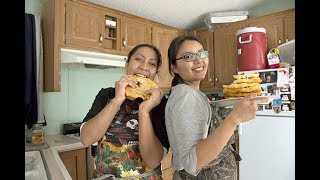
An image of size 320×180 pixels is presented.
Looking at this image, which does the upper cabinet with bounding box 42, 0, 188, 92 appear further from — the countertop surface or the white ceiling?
the countertop surface

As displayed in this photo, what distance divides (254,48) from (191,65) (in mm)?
1574

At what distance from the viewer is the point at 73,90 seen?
2092 millimetres

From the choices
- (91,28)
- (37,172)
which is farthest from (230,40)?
(37,172)

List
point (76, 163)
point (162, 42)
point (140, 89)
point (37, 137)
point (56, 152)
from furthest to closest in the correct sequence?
point (162, 42) < point (76, 163) < point (37, 137) < point (56, 152) < point (140, 89)

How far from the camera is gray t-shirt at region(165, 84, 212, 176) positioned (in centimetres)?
53

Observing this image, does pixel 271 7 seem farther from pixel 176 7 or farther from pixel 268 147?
pixel 268 147

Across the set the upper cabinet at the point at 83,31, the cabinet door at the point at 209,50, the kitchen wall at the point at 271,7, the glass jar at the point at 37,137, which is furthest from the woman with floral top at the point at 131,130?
the kitchen wall at the point at 271,7

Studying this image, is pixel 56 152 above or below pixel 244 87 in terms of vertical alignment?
below

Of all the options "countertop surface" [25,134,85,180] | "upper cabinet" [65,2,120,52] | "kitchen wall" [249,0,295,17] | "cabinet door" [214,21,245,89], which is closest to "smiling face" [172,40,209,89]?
"countertop surface" [25,134,85,180]

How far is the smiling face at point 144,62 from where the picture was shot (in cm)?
74

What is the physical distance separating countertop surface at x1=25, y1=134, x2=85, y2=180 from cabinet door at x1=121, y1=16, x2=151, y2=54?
997 millimetres

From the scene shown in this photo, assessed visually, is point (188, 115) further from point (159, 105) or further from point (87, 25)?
point (87, 25)

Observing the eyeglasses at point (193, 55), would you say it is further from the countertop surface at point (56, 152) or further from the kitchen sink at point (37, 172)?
the kitchen sink at point (37, 172)

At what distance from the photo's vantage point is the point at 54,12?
172 centimetres
